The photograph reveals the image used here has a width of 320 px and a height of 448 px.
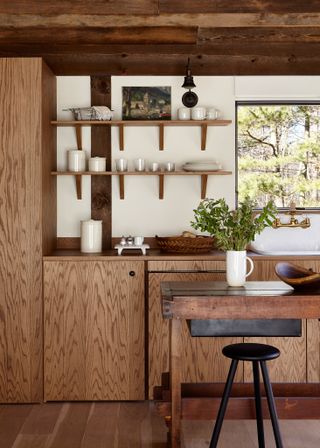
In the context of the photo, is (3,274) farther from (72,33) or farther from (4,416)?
(72,33)

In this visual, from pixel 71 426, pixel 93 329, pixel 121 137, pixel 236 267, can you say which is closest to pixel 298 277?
pixel 236 267

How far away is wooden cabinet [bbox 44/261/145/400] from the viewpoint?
462cm

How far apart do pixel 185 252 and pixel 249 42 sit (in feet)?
5.28

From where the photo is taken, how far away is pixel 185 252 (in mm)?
4809

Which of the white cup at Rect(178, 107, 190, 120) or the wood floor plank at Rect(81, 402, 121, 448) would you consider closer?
the wood floor plank at Rect(81, 402, 121, 448)

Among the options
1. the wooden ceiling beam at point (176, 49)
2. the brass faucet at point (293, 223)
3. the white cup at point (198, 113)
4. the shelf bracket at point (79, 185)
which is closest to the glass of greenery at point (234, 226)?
the brass faucet at point (293, 223)

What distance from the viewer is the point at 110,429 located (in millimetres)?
4082

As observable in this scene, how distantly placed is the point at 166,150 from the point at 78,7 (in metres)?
1.48

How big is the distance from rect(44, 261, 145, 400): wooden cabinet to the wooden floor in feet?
0.47

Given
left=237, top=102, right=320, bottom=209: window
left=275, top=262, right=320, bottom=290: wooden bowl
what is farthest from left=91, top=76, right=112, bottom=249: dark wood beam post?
left=275, top=262, right=320, bottom=290: wooden bowl

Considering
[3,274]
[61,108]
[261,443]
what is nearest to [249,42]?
[61,108]

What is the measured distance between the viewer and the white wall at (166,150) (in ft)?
17.2

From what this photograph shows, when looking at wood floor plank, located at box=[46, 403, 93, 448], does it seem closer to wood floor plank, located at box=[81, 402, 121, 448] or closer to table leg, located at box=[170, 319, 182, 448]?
wood floor plank, located at box=[81, 402, 121, 448]

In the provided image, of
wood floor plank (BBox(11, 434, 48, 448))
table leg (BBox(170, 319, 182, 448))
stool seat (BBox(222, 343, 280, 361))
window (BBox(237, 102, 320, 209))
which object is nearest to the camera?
stool seat (BBox(222, 343, 280, 361))
